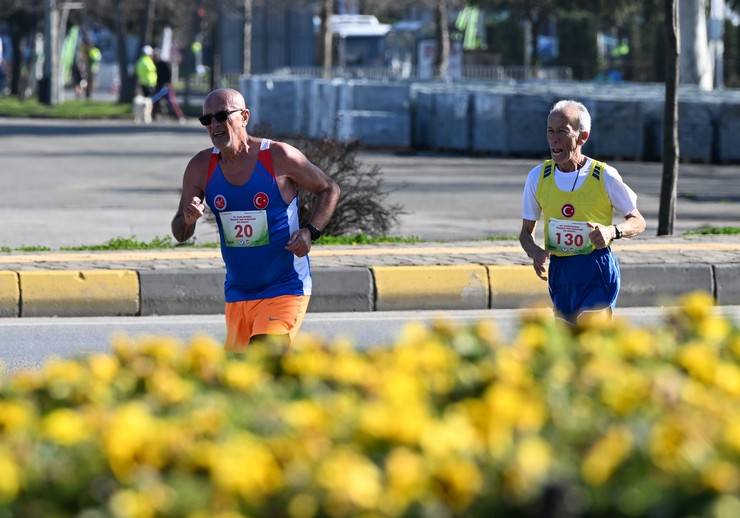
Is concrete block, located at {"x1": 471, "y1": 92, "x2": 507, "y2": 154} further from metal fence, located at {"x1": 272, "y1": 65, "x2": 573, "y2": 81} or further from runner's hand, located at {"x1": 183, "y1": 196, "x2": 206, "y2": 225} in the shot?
runner's hand, located at {"x1": 183, "y1": 196, "x2": 206, "y2": 225}

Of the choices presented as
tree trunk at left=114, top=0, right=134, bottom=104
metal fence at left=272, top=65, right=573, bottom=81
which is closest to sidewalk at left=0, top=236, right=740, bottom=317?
metal fence at left=272, top=65, right=573, bottom=81

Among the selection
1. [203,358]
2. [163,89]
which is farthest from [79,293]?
[163,89]

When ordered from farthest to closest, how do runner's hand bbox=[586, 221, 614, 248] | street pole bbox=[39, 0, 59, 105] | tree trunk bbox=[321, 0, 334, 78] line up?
tree trunk bbox=[321, 0, 334, 78] < street pole bbox=[39, 0, 59, 105] < runner's hand bbox=[586, 221, 614, 248]

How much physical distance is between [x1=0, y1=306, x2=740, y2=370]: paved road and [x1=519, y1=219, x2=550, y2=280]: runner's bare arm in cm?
234

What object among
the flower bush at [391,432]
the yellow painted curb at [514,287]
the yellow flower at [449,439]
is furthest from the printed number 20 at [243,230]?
the yellow painted curb at [514,287]

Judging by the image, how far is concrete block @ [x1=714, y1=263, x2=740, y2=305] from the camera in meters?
11.9

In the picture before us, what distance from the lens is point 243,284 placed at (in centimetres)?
704

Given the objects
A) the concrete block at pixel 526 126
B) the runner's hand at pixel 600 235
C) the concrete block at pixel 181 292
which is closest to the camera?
the runner's hand at pixel 600 235

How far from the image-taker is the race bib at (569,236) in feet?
24.4

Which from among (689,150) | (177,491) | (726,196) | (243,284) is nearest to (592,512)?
(177,491)

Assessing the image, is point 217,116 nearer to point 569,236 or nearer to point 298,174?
point 298,174

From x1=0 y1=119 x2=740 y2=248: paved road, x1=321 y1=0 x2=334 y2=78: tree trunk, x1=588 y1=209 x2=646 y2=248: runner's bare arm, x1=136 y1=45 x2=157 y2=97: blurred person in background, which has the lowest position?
x1=0 y1=119 x2=740 y2=248: paved road

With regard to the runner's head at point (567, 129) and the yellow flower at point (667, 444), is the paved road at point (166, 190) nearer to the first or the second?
the runner's head at point (567, 129)

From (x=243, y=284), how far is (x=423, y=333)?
285 cm
